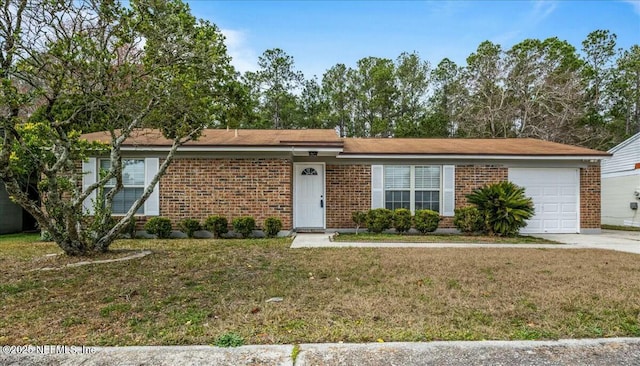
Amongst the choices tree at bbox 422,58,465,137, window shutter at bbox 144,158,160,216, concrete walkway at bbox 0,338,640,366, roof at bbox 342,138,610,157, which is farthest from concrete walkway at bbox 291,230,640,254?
tree at bbox 422,58,465,137

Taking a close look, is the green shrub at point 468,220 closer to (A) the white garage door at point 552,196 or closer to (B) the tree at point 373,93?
(A) the white garage door at point 552,196

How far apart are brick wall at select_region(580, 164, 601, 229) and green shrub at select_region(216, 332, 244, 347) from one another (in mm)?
12568

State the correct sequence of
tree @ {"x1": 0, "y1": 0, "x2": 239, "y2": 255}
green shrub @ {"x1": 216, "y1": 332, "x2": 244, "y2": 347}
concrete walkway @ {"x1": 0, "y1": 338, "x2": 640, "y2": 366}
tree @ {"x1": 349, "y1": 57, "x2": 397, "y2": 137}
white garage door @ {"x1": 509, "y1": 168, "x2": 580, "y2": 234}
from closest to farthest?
concrete walkway @ {"x1": 0, "y1": 338, "x2": 640, "y2": 366} < green shrub @ {"x1": 216, "y1": 332, "x2": 244, "y2": 347} < tree @ {"x1": 0, "y1": 0, "x2": 239, "y2": 255} < white garage door @ {"x1": 509, "y1": 168, "x2": 580, "y2": 234} < tree @ {"x1": 349, "y1": 57, "x2": 397, "y2": 137}

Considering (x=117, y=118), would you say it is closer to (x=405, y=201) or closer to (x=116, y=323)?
(x=116, y=323)

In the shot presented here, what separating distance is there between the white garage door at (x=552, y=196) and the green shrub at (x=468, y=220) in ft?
6.61

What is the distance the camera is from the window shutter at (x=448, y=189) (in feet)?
37.8

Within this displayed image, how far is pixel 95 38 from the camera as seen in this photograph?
5621 mm

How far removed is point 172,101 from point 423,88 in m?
25.2

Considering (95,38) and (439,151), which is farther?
(439,151)

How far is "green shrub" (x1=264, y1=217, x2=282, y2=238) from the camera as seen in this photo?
10.1 meters

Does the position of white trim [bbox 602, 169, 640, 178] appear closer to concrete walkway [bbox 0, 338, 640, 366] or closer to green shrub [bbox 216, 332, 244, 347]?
concrete walkway [bbox 0, 338, 640, 366]

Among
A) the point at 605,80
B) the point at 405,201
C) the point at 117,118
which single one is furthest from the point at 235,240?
the point at 605,80

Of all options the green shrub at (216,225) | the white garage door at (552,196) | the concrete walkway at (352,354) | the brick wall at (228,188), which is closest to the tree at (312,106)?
the brick wall at (228,188)

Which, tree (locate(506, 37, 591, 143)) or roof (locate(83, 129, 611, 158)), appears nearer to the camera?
roof (locate(83, 129, 611, 158))
